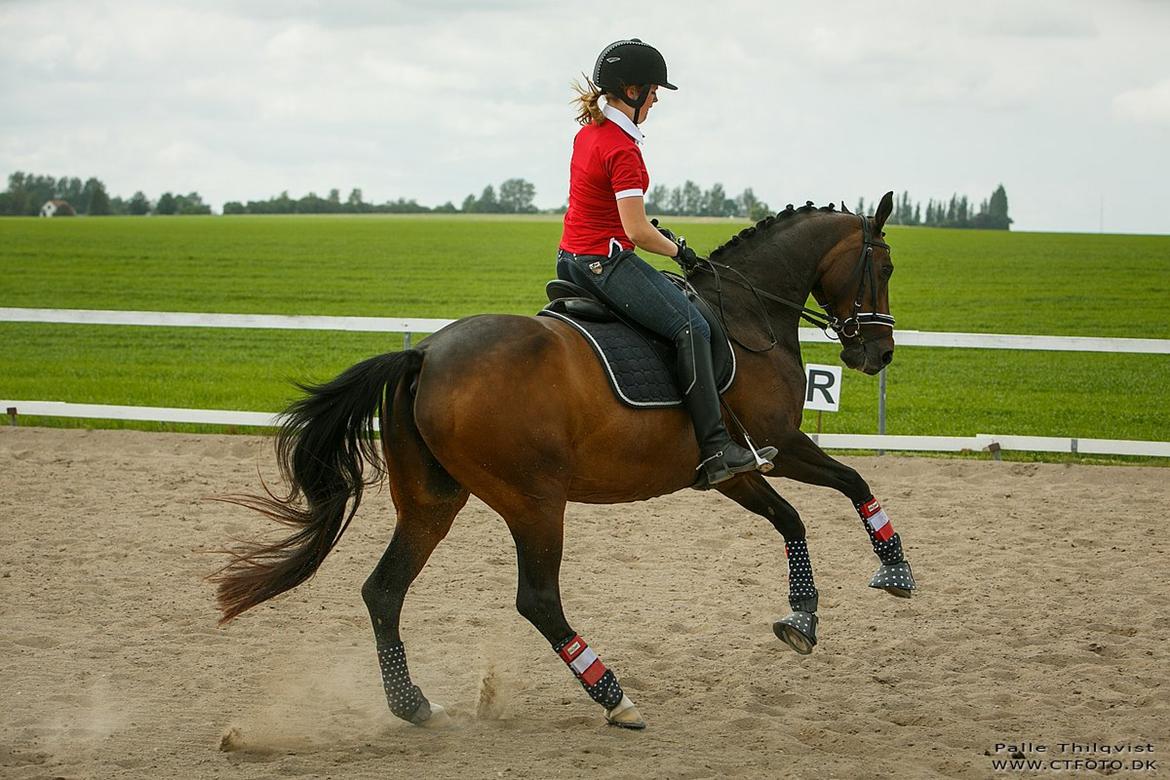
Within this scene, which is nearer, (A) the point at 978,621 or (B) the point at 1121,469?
(A) the point at 978,621

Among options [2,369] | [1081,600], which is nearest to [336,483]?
[1081,600]

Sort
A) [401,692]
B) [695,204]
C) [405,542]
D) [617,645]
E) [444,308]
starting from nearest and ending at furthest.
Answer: [401,692] < [405,542] < [617,645] < [444,308] < [695,204]

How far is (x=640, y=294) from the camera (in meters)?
5.48

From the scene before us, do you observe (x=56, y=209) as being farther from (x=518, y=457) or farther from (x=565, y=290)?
(x=518, y=457)

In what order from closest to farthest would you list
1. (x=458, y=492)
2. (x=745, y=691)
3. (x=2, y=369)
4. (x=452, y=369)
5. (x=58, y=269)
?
(x=452, y=369), (x=458, y=492), (x=745, y=691), (x=2, y=369), (x=58, y=269)

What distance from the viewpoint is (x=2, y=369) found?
18.5 metres

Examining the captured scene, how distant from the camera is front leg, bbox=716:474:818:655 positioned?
5742 mm

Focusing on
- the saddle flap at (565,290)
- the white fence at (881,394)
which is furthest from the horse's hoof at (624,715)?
the white fence at (881,394)

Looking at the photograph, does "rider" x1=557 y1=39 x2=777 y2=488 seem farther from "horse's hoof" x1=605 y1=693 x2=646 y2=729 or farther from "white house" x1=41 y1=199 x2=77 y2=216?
"white house" x1=41 y1=199 x2=77 y2=216

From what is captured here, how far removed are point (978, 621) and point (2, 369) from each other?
53.8ft

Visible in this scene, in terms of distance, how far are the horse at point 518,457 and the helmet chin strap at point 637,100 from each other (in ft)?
3.22

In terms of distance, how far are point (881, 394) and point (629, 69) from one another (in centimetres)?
731

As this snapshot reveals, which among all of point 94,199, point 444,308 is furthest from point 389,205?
point 444,308

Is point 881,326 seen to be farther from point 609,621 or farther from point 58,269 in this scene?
point 58,269
